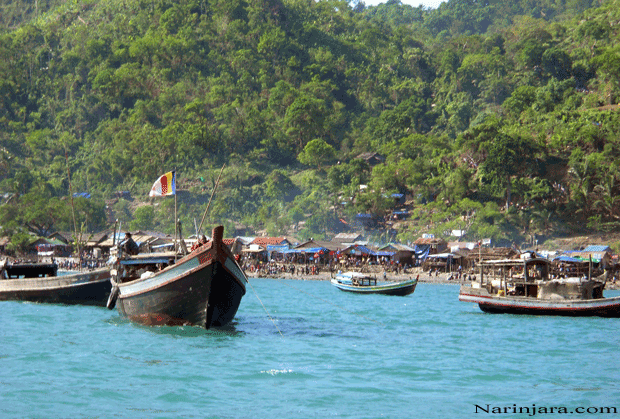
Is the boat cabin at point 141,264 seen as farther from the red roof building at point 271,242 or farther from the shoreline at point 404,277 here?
the red roof building at point 271,242

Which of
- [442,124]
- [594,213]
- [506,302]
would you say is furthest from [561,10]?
[506,302]

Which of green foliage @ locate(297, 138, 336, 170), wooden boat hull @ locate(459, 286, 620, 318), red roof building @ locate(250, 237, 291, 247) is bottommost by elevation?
wooden boat hull @ locate(459, 286, 620, 318)

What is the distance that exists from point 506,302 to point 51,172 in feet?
321

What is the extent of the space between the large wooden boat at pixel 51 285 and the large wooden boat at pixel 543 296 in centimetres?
1688

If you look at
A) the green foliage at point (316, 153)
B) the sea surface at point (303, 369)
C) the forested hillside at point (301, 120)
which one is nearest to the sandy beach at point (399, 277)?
the forested hillside at point (301, 120)

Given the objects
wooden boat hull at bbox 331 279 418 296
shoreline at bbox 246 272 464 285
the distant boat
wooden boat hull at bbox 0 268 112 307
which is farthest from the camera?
shoreline at bbox 246 272 464 285

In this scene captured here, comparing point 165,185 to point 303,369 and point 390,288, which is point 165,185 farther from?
point 390,288

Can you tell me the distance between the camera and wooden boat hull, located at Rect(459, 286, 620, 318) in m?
31.5

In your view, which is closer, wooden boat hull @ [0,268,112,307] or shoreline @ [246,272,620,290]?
wooden boat hull @ [0,268,112,307]

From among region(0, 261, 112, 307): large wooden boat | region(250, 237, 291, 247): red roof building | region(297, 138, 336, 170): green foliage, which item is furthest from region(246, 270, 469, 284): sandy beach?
region(297, 138, 336, 170): green foliage

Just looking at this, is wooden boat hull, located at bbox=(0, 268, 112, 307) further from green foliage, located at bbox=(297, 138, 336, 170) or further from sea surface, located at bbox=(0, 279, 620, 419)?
green foliage, located at bbox=(297, 138, 336, 170)

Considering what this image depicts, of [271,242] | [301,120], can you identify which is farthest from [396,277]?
[301,120]

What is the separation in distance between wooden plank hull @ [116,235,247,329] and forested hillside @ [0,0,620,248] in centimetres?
5610

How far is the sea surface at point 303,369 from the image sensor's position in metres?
15.0
